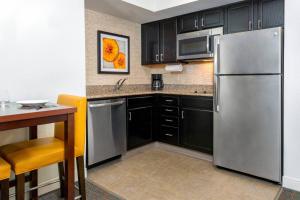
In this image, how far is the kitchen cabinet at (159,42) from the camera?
3941 mm

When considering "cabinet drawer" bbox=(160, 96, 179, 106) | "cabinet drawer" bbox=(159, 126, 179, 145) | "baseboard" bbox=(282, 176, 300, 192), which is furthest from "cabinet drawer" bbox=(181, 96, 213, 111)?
"baseboard" bbox=(282, 176, 300, 192)

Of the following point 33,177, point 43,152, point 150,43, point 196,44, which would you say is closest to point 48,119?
point 43,152

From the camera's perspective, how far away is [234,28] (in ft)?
10.4

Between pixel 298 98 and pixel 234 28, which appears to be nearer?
pixel 298 98

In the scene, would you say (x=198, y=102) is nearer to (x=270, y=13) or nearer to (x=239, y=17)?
(x=239, y=17)

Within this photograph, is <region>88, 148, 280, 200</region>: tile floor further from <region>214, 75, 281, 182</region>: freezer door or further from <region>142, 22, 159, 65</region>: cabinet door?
<region>142, 22, 159, 65</region>: cabinet door

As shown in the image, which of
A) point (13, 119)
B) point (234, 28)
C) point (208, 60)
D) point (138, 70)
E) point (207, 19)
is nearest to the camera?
point (13, 119)

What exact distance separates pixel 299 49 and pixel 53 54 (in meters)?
2.59

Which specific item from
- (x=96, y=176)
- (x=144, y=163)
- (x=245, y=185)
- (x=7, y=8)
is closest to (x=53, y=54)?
(x=7, y=8)

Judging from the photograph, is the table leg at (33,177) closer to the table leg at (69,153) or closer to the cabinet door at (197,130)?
the table leg at (69,153)

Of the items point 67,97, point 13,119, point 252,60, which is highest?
point 252,60

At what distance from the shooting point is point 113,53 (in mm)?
3912

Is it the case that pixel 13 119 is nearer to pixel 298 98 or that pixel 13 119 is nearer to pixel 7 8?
pixel 7 8

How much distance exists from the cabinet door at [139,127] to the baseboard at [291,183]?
2031mm
